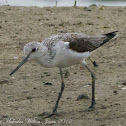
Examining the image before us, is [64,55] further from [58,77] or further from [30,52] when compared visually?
[58,77]

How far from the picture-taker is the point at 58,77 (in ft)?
30.6

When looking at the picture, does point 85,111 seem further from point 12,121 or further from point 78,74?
point 78,74

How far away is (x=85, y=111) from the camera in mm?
7617

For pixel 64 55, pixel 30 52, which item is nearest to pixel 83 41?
pixel 64 55

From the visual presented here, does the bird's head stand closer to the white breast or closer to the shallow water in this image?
the white breast

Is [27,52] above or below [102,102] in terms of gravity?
above

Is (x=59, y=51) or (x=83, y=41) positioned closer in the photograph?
(x=59, y=51)

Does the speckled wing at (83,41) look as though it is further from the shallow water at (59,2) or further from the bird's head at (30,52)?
the shallow water at (59,2)

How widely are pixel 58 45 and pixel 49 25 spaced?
558cm

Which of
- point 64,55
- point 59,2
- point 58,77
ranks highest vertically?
point 64,55

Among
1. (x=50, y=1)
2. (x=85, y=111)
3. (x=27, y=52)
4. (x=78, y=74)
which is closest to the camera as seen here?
(x=27, y=52)

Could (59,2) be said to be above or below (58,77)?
above

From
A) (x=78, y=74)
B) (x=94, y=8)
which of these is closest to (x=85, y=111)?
(x=78, y=74)

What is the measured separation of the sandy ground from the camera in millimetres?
7398
